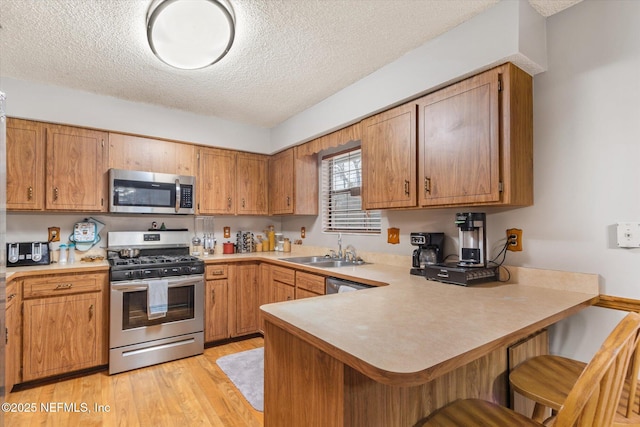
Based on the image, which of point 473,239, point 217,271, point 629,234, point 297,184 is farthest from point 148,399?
point 629,234

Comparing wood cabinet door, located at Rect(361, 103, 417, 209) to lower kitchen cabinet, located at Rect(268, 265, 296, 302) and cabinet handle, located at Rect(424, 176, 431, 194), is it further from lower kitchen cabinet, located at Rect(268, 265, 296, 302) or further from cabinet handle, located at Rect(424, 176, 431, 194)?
lower kitchen cabinet, located at Rect(268, 265, 296, 302)

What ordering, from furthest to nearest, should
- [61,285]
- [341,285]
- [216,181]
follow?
1. [216,181]
2. [61,285]
3. [341,285]

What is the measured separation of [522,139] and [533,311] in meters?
0.99

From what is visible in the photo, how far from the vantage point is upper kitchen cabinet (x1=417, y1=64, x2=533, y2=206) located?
1.76 metres

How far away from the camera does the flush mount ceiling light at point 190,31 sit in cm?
171

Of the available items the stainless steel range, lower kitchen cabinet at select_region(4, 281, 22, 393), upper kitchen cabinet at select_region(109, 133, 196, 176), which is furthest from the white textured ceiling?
lower kitchen cabinet at select_region(4, 281, 22, 393)

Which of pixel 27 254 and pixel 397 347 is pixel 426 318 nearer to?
pixel 397 347

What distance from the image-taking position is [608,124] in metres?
1.64

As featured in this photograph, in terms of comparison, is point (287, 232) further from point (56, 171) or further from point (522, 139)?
point (522, 139)

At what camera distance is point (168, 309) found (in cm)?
294

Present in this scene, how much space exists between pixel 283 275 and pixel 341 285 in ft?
3.02

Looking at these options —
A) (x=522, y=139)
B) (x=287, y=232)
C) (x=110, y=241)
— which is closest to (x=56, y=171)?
(x=110, y=241)

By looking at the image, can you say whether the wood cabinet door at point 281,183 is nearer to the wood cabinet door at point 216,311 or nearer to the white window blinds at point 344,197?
the white window blinds at point 344,197

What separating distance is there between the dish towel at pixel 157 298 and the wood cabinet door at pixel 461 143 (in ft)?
7.69
